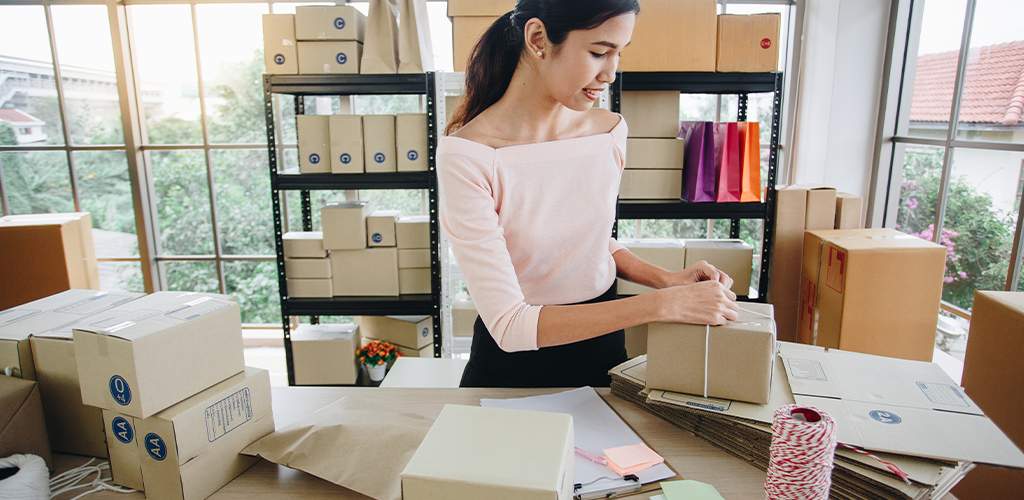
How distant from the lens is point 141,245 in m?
3.21

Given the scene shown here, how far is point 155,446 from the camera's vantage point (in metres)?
0.75

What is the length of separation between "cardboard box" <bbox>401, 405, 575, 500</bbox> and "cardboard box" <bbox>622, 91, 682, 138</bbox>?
180cm

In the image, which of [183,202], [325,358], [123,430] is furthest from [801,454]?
[183,202]

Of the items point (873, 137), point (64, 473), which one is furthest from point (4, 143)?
point (873, 137)

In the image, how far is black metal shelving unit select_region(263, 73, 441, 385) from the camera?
2350 mm

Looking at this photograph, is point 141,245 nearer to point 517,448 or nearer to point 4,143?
point 4,143

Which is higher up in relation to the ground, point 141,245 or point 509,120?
point 509,120

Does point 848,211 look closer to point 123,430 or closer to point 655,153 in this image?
point 655,153

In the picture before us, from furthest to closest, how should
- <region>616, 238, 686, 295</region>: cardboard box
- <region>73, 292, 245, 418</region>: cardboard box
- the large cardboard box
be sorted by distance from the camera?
<region>616, 238, 686, 295</region>: cardboard box < the large cardboard box < <region>73, 292, 245, 418</region>: cardboard box

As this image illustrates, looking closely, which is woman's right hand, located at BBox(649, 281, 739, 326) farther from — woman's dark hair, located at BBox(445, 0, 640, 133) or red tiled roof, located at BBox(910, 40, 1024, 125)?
red tiled roof, located at BBox(910, 40, 1024, 125)

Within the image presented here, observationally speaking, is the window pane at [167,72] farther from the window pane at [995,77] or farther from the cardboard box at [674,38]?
the window pane at [995,77]

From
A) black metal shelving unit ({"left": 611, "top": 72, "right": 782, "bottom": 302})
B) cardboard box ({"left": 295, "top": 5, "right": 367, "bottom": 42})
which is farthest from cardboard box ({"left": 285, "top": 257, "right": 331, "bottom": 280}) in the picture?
black metal shelving unit ({"left": 611, "top": 72, "right": 782, "bottom": 302})

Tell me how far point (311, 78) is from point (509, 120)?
1.61 m

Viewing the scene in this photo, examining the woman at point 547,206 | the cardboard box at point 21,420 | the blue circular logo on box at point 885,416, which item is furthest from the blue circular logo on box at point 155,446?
the blue circular logo on box at point 885,416
